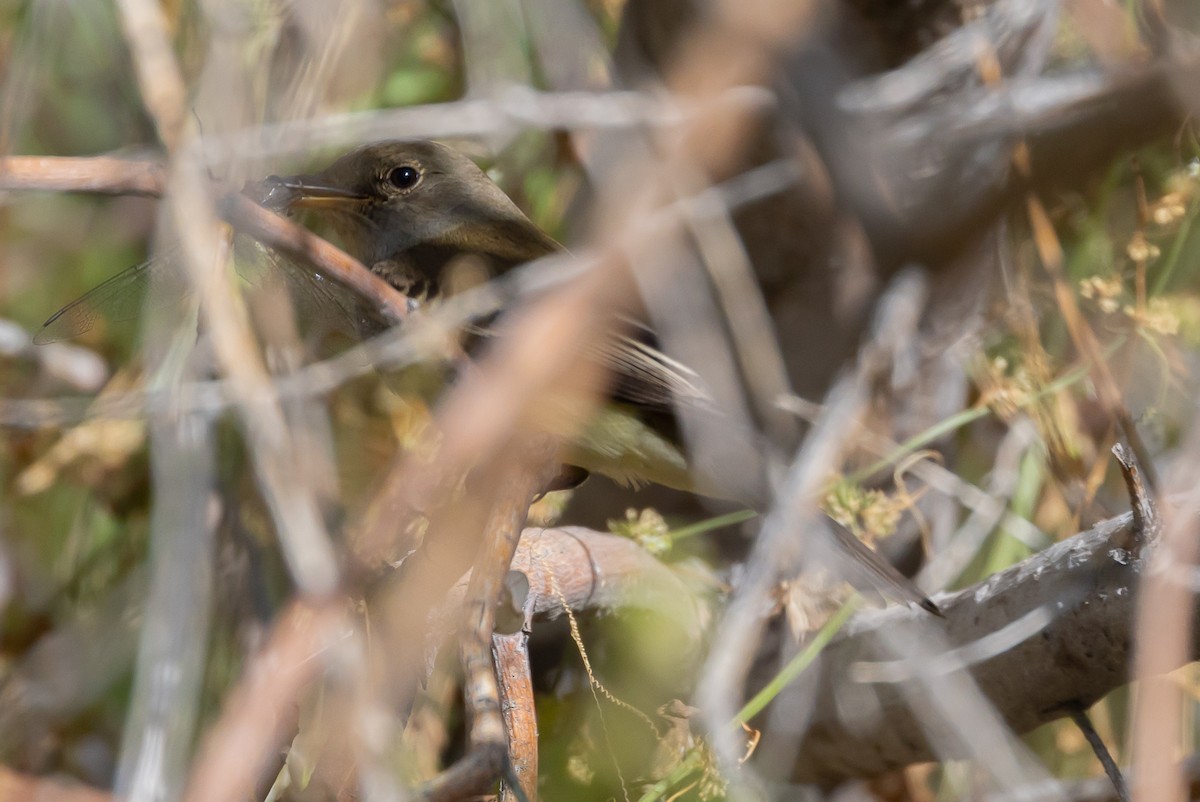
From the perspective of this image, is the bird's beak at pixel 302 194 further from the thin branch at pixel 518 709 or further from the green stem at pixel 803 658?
the green stem at pixel 803 658

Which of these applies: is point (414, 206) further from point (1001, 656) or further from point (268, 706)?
point (268, 706)

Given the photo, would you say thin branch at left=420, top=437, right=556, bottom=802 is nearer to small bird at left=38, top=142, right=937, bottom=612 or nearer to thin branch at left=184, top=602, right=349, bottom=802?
thin branch at left=184, top=602, right=349, bottom=802

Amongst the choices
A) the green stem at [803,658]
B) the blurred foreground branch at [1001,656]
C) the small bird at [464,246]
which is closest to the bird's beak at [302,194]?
the small bird at [464,246]

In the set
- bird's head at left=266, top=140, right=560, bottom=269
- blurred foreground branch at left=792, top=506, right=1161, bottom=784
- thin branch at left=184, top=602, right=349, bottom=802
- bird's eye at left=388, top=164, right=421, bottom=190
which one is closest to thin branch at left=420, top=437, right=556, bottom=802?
thin branch at left=184, top=602, right=349, bottom=802

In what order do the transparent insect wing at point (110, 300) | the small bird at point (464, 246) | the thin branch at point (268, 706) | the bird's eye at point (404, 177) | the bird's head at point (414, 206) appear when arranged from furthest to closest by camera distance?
1. the bird's eye at point (404, 177)
2. the bird's head at point (414, 206)
3. the small bird at point (464, 246)
4. the transparent insect wing at point (110, 300)
5. the thin branch at point (268, 706)

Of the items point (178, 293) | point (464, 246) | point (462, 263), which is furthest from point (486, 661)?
point (464, 246)

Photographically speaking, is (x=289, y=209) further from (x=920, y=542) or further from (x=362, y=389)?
(x=920, y=542)
